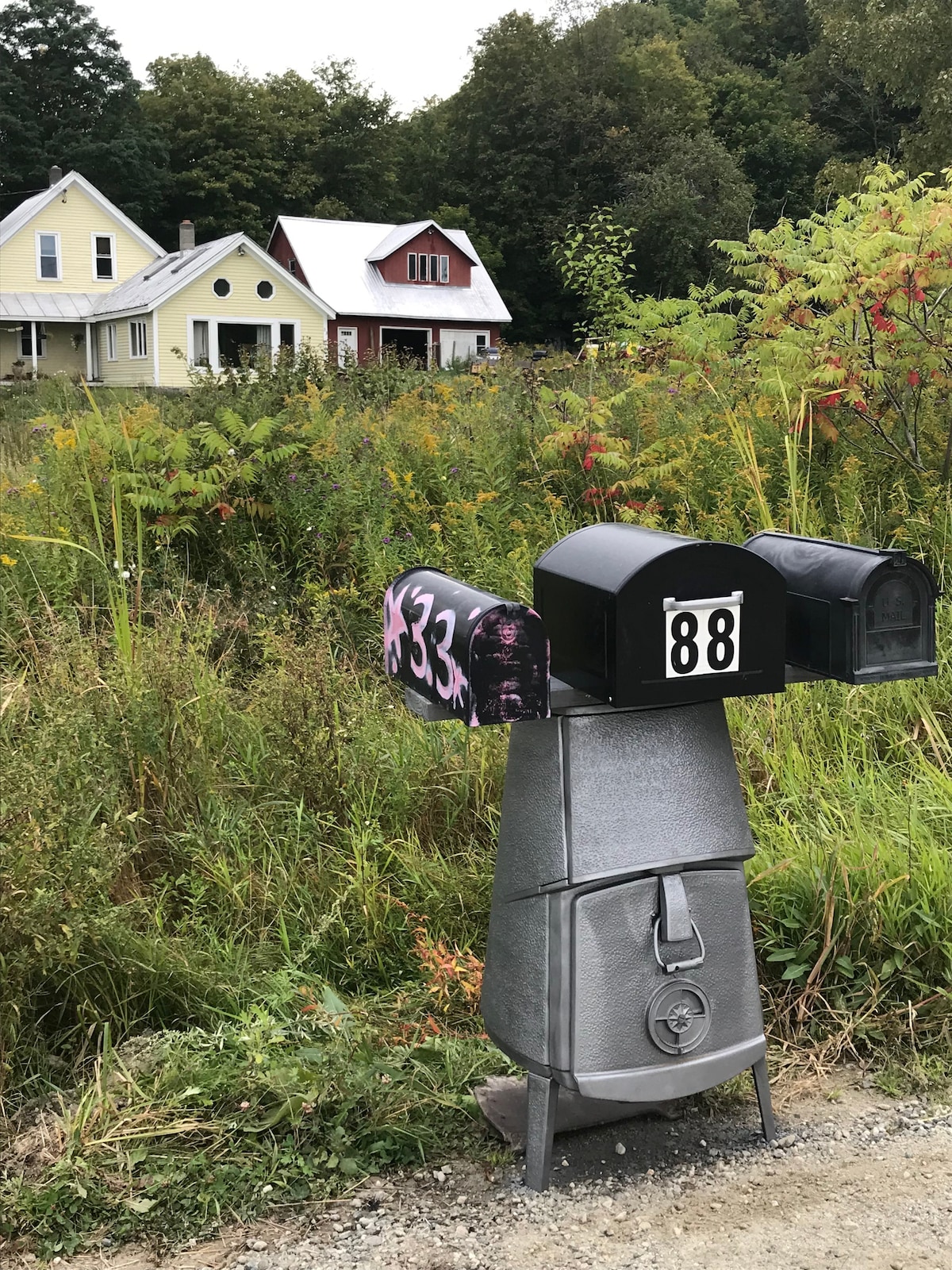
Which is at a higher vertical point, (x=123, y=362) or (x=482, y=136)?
(x=482, y=136)

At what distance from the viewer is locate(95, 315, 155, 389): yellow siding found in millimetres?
35719

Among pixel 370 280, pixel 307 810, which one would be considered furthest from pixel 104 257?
pixel 307 810

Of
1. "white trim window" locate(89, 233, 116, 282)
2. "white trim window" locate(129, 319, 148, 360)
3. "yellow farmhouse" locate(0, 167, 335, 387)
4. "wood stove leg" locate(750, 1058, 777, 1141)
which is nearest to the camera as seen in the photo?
"wood stove leg" locate(750, 1058, 777, 1141)

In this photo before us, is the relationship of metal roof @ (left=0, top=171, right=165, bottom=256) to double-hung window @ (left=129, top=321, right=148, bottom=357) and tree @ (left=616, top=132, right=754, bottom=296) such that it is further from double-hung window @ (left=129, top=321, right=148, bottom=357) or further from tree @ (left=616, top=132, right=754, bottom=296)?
tree @ (left=616, top=132, right=754, bottom=296)

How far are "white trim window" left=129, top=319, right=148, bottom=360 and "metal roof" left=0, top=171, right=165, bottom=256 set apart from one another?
20.2 feet

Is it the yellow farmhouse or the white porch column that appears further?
the yellow farmhouse

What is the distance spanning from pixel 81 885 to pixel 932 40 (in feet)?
109

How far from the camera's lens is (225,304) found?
36.2 metres

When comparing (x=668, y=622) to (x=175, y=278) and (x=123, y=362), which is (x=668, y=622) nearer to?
(x=175, y=278)

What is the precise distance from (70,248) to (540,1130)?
144 ft

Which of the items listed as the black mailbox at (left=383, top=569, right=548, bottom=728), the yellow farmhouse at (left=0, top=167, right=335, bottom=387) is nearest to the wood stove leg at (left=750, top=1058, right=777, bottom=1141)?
the black mailbox at (left=383, top=569, right=548, bottom=728)

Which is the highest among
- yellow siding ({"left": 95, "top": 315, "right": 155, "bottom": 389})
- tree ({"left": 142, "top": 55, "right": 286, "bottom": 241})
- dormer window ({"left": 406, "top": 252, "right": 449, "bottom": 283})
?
tree ({"left": 142, "top": 55, "right": 286, "bottom": 241})

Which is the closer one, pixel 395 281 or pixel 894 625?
pixel 894 625

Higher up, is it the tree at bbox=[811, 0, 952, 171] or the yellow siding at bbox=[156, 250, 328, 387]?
the tree at bbox=[811, 0, 952, 171]
